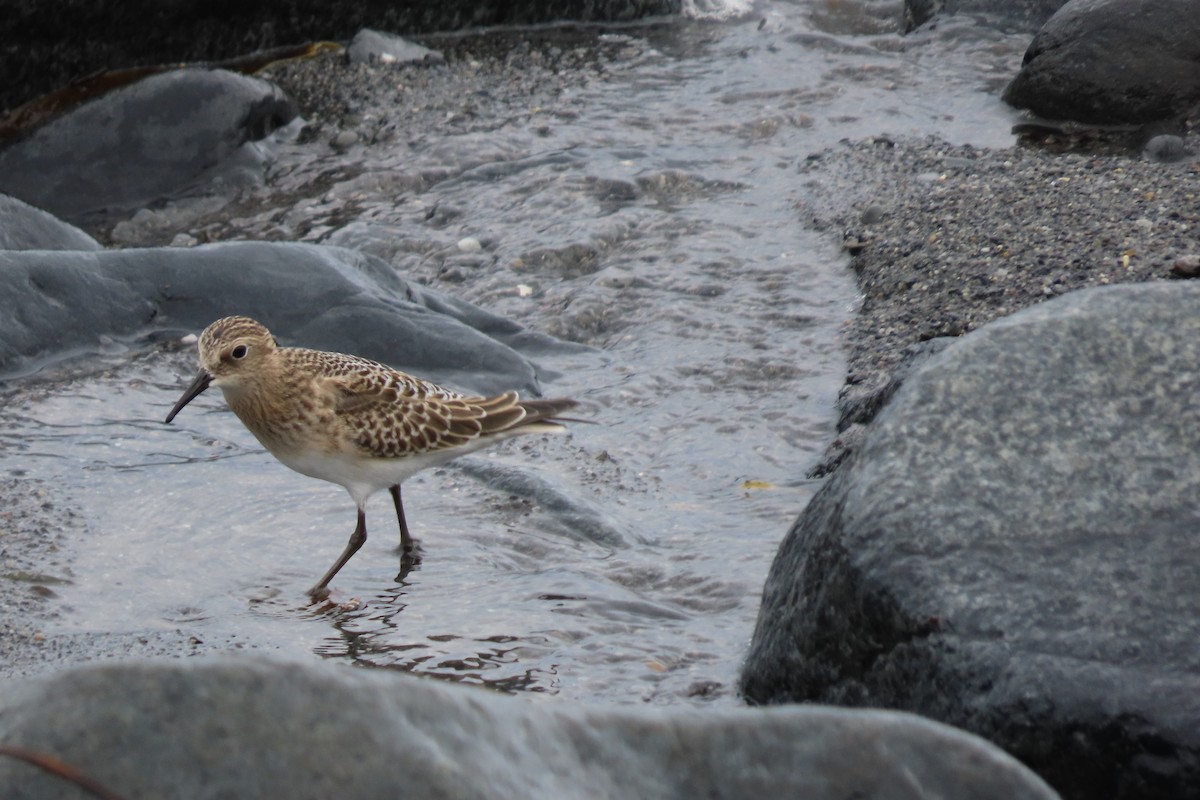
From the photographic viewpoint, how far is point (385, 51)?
12.8 meters

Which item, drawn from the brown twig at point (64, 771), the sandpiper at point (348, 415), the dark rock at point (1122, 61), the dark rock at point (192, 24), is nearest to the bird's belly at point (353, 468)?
the sandpiper at point (348, 415)

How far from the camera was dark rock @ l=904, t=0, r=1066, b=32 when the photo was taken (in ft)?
42.4

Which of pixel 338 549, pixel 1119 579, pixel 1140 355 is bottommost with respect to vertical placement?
pixel 338 549

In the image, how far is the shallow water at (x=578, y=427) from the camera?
235 inches

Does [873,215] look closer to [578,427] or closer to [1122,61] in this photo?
[1122,61]

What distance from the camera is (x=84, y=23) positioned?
11562 millimetres

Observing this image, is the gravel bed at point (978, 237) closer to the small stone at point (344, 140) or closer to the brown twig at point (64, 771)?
the small stone at point (344, 140)

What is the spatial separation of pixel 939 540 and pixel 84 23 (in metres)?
9.37

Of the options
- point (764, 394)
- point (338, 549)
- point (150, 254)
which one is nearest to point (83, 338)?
point (150, 254)

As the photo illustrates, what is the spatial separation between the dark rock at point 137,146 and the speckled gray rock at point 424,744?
28.0 feet

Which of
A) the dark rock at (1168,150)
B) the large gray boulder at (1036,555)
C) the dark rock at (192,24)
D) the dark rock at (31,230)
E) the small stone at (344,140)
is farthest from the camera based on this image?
the small stone at (344,140)

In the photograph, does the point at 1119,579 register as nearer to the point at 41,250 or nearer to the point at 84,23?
the point at 41,250

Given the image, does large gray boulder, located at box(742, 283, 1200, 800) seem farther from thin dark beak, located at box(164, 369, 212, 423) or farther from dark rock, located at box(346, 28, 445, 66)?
dark rock, located at box(346, 28, 445, 66)

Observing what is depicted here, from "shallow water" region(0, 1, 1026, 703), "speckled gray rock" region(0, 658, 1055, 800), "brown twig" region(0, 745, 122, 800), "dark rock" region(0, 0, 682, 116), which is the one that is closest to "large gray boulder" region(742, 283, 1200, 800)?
→ "shallow water" region(0, 1, 1026, 703)
